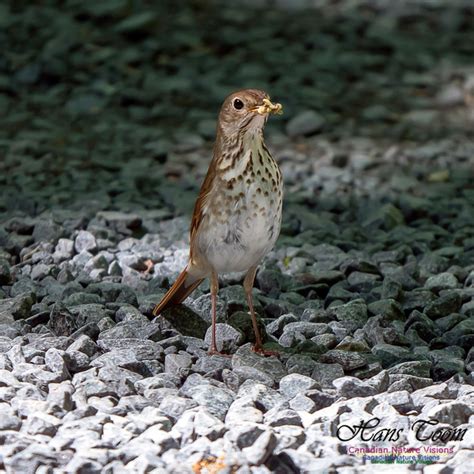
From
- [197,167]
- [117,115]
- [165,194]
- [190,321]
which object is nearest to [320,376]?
[190,321]

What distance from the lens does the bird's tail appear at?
527 cm

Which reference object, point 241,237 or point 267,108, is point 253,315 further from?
point 267,108

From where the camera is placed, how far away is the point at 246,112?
504cm

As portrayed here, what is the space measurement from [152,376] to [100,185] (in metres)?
2.82

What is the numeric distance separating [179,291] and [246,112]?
0.92 metres

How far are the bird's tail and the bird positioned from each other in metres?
0.19

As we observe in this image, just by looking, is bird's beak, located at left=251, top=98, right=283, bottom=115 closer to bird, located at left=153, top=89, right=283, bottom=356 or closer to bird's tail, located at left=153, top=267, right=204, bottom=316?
bird, located at left=153, top=89, right=283, bottom=356

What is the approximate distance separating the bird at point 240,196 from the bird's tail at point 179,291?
192mm

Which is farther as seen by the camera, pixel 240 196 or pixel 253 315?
pixel 253 315

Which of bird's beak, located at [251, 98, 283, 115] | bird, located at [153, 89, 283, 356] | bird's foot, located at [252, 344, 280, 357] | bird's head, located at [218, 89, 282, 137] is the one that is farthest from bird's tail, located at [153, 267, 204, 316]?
bird's beak, located at [251, 98, 283, 115]

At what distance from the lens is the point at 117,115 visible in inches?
335

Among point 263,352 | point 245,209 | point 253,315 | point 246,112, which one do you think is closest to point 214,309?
point 253,315

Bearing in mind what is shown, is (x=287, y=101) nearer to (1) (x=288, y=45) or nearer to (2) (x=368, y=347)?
(1) (x=288, y=45)

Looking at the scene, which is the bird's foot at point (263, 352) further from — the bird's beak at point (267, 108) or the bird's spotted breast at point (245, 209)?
the bird's beak at point (267, 108)
